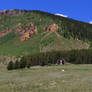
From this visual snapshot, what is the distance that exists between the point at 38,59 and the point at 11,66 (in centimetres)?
4241

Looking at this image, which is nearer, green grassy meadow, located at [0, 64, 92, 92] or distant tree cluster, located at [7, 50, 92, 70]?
green grassy meadow, located at [0, 64, 92, 92]

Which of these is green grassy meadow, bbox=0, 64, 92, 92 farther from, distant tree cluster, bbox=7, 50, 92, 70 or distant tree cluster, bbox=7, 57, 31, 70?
distant tree cluster, bbox=7, 50, 92, 70

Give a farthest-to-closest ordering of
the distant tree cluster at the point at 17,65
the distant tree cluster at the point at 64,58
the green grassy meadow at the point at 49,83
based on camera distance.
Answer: the distant tree cluster at the point at 64,58 < the distant tree cluster at the point at 17,65 < the green grassy meadow at the point at 49,83

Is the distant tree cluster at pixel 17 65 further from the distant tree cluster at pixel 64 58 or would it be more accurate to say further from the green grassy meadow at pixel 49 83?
the green grassy meadow at pixel 49 83

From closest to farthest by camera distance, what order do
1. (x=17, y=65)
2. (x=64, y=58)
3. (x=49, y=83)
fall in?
(x=49, y=83), (x=17, y=65), (x=64, y=58)

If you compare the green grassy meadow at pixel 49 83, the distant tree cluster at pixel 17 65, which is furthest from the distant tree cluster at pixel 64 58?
the green grassy meadow at pixel 49 83

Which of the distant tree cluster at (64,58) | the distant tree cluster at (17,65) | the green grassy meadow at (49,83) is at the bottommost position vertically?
the green grassy meadow at (49,83)

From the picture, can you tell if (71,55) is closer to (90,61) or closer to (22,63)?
(90,61)

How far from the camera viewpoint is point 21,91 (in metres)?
29.1

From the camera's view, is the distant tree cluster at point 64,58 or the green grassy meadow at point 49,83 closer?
the green grassy meadow at point 49,83

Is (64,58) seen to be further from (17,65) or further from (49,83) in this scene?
(49,83)

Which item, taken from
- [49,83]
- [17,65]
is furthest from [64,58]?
[49,83]

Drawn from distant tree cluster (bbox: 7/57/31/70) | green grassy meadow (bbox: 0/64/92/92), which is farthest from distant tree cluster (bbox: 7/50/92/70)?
green grassy meadow (bbox: 0/64/92/92)

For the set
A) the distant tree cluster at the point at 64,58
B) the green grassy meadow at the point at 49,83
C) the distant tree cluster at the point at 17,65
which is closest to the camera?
the green grassy meadow at the point at 49,83
